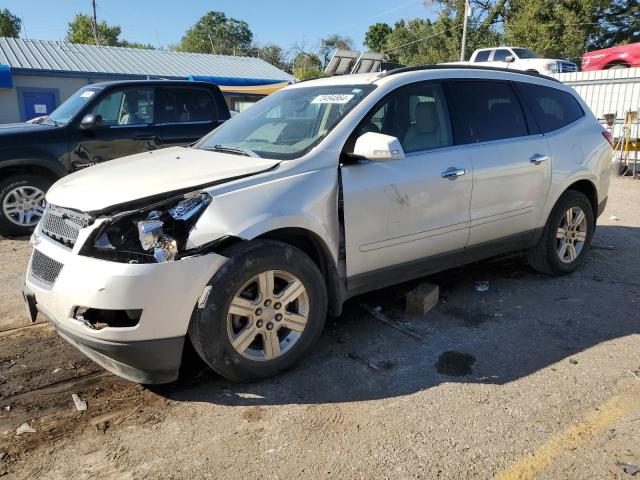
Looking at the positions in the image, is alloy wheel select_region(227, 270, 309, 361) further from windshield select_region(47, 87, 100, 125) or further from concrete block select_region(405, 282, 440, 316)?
windshield select_region(47, 87, 100, 125)

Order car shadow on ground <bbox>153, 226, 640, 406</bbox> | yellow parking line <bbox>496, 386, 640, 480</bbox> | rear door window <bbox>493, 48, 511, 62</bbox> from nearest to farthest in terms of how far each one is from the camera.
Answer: yellow parking line <bbox>496, 386, 640, 480</bbox> → car shadow on ground <bbox>153, 226, 640, 406</bbox> → rear door window <bbox>493, 48, 511, 62</bbox>

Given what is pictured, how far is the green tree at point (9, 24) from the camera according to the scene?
55.8 metres

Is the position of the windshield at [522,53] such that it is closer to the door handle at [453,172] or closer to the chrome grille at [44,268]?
the door handle at [453,172]

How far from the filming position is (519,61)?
64.8 ft

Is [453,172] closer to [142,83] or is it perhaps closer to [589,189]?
[589,189]

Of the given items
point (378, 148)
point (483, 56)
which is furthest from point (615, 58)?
point (378, 148)

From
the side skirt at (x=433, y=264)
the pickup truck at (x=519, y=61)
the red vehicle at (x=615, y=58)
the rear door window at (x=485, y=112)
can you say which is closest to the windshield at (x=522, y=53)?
the pickup truck at (x=519, y=61)

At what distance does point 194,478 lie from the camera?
244 cm

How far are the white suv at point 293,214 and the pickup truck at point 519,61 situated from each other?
1586 centimetres

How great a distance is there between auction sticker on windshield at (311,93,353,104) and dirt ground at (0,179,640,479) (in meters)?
1.68

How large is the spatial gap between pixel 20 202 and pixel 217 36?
7577cm

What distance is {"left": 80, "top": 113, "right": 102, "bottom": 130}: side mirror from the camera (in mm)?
6855

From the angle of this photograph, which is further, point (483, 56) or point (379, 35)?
point (379, 35)

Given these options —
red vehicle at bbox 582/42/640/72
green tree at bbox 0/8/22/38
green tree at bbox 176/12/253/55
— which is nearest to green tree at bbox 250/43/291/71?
green tree at bbox 176/12/253/55
